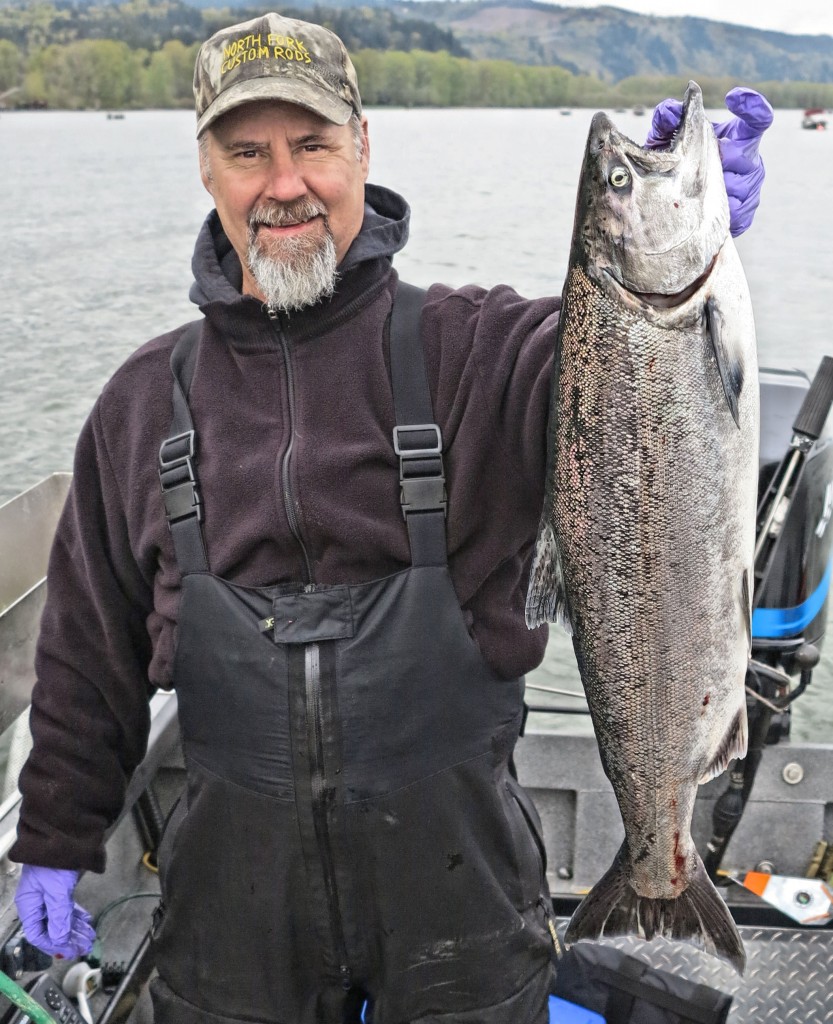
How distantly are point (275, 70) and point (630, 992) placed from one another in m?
2.55

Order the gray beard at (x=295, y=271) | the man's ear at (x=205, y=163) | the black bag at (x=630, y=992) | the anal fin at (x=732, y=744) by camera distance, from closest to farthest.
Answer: the anal fin at (x=732, y=744), the gray beard at (x=295, y=271), the man's ear at (x=205, y=163), the black bag at (x=630, y=992)

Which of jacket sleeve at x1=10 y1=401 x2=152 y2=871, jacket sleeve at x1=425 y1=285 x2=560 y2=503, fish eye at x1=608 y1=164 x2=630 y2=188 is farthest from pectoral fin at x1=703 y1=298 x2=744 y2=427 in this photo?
jacket sleeve at x1=10 y1=401 x2=152 y2=871

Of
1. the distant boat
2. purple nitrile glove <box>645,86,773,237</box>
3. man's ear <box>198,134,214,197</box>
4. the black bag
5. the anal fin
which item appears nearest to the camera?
purple nitrile glove <box>645,86,773,237</box>

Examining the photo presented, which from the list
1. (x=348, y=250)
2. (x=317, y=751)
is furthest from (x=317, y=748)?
(x=348, y=250)

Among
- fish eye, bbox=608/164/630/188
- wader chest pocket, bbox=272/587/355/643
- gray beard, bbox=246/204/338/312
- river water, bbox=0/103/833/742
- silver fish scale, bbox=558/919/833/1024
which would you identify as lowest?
river water, bbox=0/103/833/742

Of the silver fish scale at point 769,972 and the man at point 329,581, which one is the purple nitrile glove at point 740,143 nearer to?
the man at point 329,581

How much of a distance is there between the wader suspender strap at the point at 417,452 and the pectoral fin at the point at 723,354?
588mm

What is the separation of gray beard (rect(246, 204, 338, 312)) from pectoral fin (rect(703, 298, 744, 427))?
815 mm

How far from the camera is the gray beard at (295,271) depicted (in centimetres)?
214

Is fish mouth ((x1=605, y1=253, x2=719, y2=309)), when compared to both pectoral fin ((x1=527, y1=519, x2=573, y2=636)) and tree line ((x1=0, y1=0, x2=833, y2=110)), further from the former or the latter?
tree line ((x1=0, y1=0, x2=833, y2=110))

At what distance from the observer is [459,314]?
2162 mm

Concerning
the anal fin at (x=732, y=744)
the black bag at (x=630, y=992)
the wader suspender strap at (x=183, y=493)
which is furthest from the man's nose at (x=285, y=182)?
the black bag at (x=630, y=992)

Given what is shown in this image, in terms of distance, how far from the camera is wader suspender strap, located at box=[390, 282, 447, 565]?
2.05m

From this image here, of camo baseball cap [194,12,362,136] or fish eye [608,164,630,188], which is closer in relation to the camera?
fish eye [608,164,630,188]
